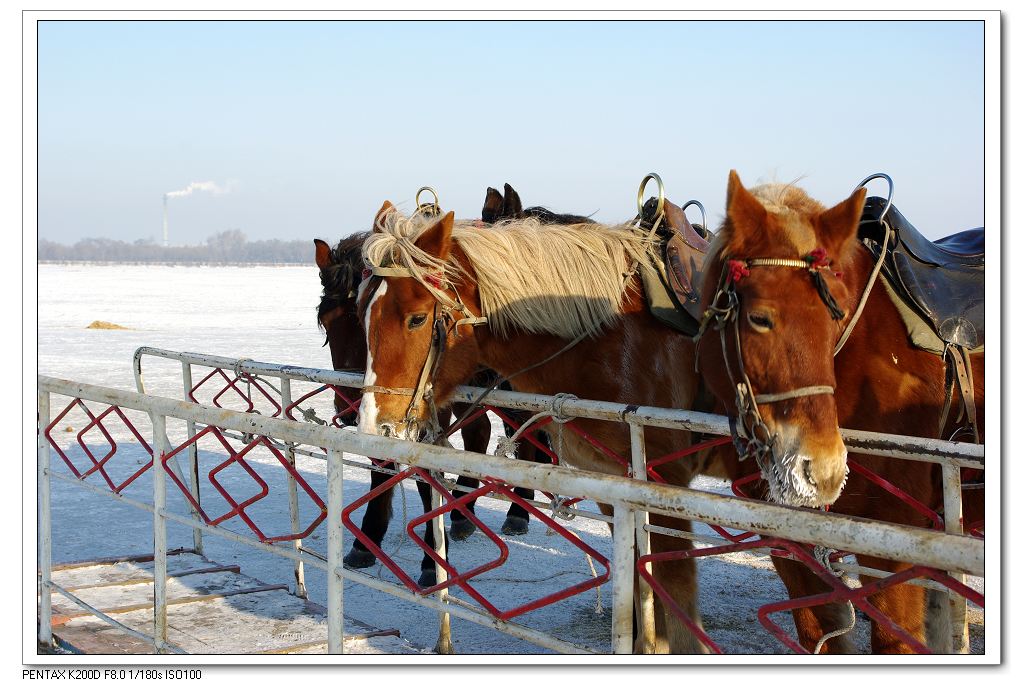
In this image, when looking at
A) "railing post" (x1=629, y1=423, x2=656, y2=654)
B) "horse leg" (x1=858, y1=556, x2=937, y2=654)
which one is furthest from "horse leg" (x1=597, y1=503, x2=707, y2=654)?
"horse leg" (x1=858, y1=556, x2=937, y2=654)

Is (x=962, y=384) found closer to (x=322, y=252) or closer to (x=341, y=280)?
(x=341, y=280)

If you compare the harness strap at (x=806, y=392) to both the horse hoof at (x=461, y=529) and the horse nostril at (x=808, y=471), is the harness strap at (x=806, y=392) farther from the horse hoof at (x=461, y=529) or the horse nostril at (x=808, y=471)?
the horse hoof at (x=461, y=529)

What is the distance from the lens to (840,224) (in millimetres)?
2523

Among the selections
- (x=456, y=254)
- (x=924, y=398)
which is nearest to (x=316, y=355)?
(x=456, y=254)

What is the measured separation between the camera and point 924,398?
2.79m

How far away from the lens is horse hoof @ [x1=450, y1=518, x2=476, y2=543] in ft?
19.7

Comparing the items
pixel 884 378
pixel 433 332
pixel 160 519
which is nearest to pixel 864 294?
pixel 884 378

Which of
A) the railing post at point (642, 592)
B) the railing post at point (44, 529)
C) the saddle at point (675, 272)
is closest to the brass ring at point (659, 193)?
the saddle at point (675, 272)

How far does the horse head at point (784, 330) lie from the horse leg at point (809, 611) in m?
0.58

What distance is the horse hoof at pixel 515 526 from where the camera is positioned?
6047 millimetres

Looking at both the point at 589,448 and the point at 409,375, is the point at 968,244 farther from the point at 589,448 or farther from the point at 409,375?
the point at 409,375

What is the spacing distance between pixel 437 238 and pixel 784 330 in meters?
1.53

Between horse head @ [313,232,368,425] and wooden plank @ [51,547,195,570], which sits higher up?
horse head @ [313,232,368,425]

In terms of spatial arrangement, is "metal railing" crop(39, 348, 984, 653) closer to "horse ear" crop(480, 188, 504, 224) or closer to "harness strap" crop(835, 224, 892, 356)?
"harness strap" crop(835, 224, 892, 356)
